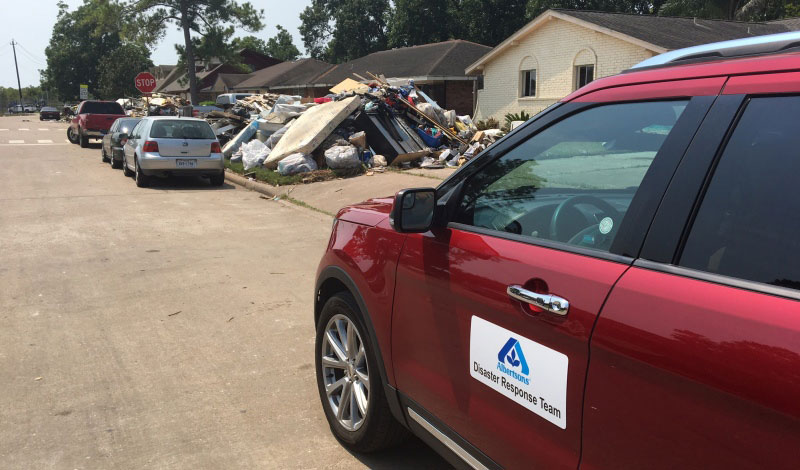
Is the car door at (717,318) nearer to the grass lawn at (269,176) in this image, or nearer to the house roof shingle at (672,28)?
the grass lawn at (269,176)

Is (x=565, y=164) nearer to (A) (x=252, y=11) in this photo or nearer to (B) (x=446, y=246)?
(B) (x=446, y=246)

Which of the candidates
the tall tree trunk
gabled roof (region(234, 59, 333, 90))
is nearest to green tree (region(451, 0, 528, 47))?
gabled roof (region(234, 59, 333, 90))

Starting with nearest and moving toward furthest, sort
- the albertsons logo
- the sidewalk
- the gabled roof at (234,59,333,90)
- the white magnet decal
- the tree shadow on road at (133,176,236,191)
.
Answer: the white magnet decal
the albertsons logo
the sidewalk
the tree shadow on road at (133,176,236,191)
the gabled roof at (234,59,333,90)

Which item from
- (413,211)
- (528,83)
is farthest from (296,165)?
(528,83)

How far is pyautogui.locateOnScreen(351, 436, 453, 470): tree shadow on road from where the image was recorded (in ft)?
11.3

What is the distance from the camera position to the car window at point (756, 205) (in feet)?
5.34

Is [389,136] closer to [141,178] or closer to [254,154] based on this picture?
[254,154]

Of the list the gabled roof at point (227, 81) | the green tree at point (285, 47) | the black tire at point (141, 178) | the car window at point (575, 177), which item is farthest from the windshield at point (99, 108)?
the green tree at point (285, 47)

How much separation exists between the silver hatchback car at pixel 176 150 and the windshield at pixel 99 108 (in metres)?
15.0

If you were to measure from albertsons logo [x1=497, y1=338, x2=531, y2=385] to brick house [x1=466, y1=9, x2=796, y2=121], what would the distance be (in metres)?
19.3

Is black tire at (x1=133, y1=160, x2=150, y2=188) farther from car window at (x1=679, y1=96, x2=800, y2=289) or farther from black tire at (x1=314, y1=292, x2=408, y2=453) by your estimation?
car window at (x1=679, y1=96, x2=800, y2=289)

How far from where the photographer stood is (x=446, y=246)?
264 cm

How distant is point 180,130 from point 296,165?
279 centimetres

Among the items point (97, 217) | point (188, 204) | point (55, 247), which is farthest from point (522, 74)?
point (55, 247)
